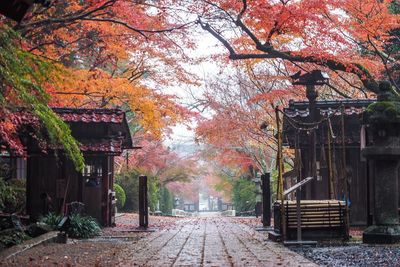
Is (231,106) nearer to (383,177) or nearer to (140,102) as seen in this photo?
(140,102)

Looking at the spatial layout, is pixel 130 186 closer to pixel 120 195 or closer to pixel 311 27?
pixel 120 195

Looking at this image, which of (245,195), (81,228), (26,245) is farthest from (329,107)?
(245,195)

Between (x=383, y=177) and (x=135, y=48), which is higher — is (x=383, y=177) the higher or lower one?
the lower one

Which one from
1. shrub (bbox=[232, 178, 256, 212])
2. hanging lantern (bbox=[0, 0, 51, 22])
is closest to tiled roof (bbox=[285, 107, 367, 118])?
hanging lantern (bbox=[0, 0, 51, 22])

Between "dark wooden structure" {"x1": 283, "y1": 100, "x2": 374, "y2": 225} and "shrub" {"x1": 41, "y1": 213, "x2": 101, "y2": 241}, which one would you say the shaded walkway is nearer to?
"shrub" {"x1": 41, "y1": 213, "x2": 101, "y2": 241}

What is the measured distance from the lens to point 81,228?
48.6 feet

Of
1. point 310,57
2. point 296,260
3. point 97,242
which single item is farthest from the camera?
point 310,57

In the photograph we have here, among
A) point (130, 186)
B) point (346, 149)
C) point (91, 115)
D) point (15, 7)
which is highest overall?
point (91, 115)

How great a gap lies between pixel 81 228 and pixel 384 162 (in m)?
7.95

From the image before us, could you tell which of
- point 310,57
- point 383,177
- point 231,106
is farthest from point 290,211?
point 231,106

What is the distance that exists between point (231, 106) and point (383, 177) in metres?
15.5

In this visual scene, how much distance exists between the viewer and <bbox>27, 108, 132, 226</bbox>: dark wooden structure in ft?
59.0

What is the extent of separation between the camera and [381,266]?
8406 millimetres

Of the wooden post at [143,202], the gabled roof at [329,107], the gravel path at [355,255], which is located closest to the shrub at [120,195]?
the wooden post at [143,202]
